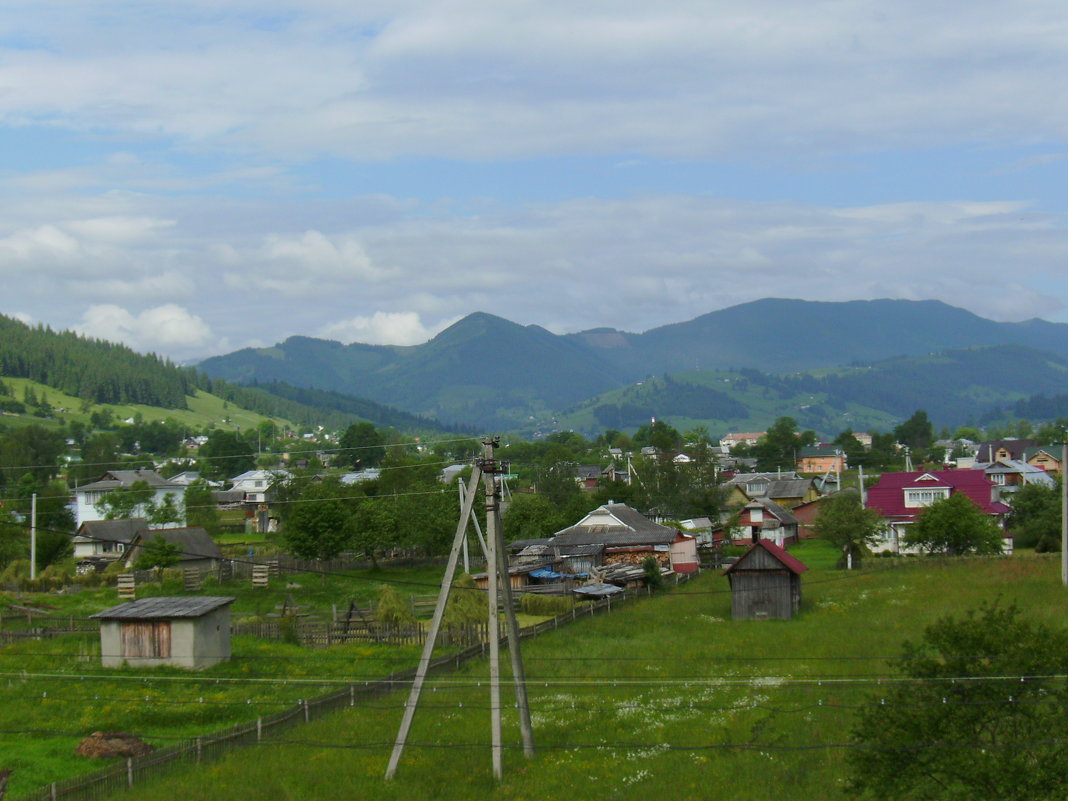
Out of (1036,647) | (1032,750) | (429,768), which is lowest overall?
(429,768)

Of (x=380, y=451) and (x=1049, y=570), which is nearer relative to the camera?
(x=1049, y=570)

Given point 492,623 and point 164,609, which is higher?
point 492,623

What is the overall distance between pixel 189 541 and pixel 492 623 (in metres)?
50.8

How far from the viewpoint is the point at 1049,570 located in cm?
5278

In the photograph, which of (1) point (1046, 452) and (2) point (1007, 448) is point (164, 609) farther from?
(2) point (1007, 448)

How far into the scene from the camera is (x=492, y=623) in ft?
86.3

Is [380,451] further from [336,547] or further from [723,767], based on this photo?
[723,767]

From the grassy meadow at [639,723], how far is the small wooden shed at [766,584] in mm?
1584

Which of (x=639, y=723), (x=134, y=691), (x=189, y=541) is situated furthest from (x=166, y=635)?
(x=189, y=541)

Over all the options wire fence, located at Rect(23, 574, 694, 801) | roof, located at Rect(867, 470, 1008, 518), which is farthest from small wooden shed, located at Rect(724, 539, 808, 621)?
roof, located at Rect(867, 470, 1008, 518)

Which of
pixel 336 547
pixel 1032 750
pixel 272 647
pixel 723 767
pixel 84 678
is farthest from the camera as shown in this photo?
pixel 336 547

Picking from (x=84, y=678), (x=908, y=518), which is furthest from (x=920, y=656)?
(x=908, y=518)

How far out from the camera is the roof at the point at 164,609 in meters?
37.5

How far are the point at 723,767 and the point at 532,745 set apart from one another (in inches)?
185
